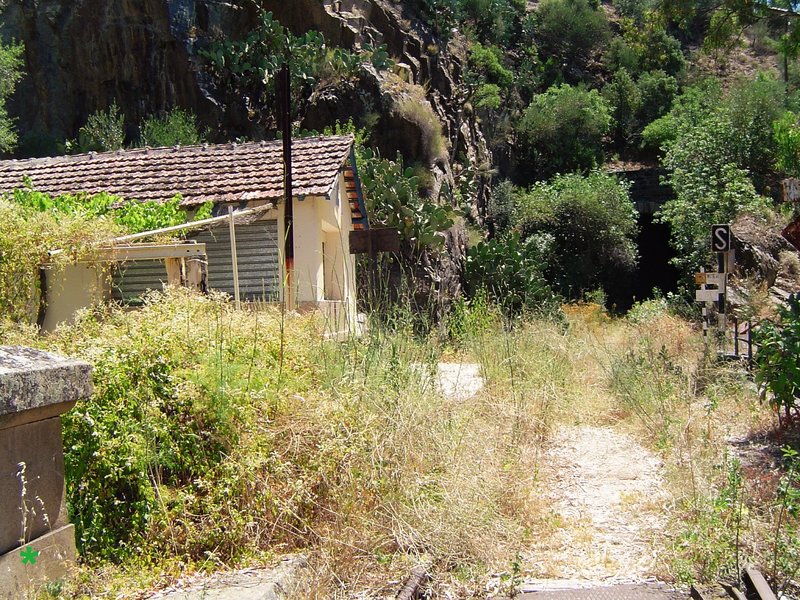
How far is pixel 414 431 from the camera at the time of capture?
18.6 feet

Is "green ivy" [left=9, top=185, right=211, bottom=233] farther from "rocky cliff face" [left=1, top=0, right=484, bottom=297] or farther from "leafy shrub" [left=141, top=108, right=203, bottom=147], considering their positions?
"rocky cliff face" [left=1, top=0, right=484, bottom=297]

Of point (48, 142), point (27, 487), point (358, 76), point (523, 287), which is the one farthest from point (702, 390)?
point (48, 142)

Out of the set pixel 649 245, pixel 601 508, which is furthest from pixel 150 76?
pixel 601 508

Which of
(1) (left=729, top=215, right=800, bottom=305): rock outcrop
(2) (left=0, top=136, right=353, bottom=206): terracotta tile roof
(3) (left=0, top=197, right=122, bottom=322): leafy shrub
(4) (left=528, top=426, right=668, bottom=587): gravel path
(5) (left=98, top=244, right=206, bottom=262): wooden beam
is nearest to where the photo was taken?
(4) (left=528, top=426, right=668, bottom=587): gravel path

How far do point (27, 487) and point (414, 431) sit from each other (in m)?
2.60

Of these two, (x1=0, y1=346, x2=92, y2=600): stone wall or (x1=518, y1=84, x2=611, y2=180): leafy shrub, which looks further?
(x1=518, y1=84, x2=611, y2=180): leafy shrub

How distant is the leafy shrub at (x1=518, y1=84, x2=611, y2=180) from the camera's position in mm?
37188

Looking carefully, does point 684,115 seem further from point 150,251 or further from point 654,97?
point 150,251

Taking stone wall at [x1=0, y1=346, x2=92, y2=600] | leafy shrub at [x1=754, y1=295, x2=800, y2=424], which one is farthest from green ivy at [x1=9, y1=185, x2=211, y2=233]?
leafy shrub at [x1=754, y1=295, x2=800, y2=424]

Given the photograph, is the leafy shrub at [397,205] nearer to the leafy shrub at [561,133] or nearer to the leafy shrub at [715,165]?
the leafy shrub at [715,165]

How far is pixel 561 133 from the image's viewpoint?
3712 centimetres

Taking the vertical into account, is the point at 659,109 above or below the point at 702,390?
above

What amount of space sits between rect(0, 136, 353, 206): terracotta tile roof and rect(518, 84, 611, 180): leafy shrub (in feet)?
80.4

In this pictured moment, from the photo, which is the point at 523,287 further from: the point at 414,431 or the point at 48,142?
the point at 414,431
